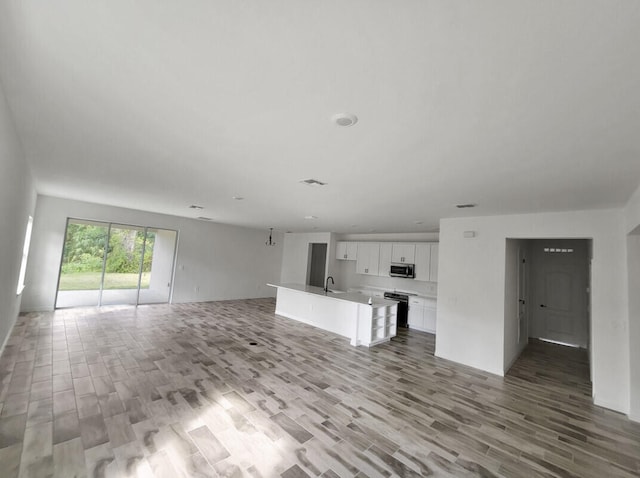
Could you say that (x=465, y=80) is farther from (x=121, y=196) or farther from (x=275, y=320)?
(x=275, y=320)

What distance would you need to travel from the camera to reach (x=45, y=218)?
581cm

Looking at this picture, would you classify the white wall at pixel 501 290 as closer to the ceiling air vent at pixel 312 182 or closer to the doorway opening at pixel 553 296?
the doorway opening at pixel 553 296

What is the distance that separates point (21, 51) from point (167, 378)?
3387mm

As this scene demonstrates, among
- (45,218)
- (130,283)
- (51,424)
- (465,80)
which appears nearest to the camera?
(465,80)

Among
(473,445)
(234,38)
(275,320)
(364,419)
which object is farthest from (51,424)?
(275,320)

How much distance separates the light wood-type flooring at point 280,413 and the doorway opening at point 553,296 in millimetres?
1203

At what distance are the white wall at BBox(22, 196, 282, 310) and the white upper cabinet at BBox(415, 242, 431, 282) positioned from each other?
5.42 m

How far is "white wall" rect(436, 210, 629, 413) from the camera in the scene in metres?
3.31

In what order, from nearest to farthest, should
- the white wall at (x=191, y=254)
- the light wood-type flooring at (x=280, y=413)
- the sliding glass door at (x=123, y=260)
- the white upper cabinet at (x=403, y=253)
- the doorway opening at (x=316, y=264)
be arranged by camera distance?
the light wood-type flooring at (x=280, y=413)
the white wall at (x=191, y=254)
the sliding glass door at (x=123, y=260)
the white upper cabinet at (x=403, y=253)
the doorway opening at (x=316, y=264)

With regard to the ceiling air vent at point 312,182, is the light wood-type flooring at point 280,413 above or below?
below

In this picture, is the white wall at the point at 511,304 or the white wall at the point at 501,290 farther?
the white wall at the point at 511,304

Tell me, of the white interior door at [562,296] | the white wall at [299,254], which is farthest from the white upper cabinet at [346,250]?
the white interior door at [562,296]

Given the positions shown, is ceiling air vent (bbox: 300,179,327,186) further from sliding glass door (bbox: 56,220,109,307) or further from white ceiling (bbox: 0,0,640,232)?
sliding glass door (bbox: 56,220,109,307)

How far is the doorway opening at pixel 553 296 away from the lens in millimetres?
5418
